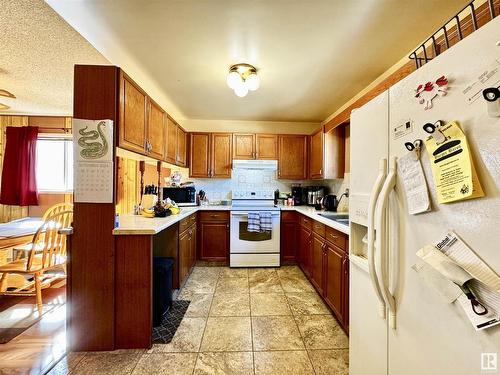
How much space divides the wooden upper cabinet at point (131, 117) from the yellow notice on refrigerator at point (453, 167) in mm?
1854

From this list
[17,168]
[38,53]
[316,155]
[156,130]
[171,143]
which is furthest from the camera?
[17,168]

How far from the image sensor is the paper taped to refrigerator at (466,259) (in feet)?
1.80

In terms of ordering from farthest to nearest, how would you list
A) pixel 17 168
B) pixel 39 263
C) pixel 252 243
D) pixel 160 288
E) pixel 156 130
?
pixel 17 168
pixel 252 243
pixel 156 130
pixel 39 263
pixel 160 288

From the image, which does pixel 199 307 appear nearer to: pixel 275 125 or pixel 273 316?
pixel 273 316

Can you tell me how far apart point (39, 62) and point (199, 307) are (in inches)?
117

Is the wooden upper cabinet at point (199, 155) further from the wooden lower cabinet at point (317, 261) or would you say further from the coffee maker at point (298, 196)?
the wooden lower cabinet at point (317, 261)

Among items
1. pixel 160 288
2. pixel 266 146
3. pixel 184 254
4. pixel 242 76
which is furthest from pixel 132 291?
pixel 266 146

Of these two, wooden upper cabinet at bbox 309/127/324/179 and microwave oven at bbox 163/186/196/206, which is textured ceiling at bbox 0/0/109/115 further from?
wooden upper cabinet at bbox 309/127/324/179

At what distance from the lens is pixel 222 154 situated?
3.86 meters

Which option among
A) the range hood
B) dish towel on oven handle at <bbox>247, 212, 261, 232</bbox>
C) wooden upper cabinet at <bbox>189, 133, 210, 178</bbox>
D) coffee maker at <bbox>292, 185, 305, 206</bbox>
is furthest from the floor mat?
coffee maker at <bbox>292, 185, 305, 206</bbox>

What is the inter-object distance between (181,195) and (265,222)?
1391 mm

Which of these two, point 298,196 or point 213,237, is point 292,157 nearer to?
point 298,196

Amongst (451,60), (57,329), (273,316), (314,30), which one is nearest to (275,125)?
(314,30)

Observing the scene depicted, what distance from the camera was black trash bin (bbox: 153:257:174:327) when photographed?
195 cm
